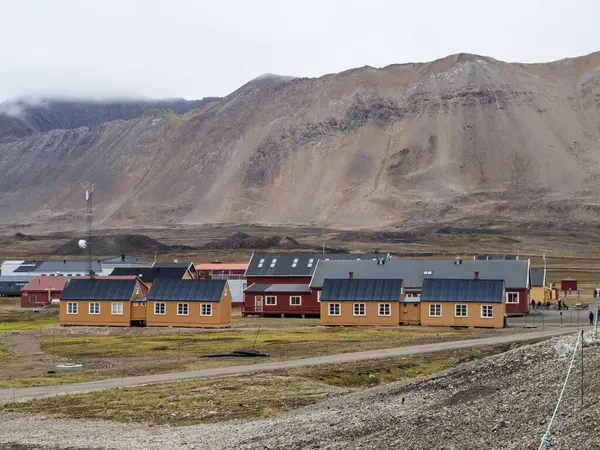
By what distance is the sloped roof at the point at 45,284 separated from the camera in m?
101

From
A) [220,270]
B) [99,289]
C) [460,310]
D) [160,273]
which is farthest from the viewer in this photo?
[220,270]

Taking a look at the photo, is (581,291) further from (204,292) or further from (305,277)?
(204,292)

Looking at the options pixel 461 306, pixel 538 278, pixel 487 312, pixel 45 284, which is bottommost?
pixel 487 312

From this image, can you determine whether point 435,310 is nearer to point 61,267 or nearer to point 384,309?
point 384,309

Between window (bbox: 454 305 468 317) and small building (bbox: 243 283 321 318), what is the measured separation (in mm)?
17329

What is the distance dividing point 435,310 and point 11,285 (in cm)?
7404

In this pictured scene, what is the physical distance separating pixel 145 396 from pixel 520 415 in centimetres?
1562

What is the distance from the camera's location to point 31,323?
7731 centimetres

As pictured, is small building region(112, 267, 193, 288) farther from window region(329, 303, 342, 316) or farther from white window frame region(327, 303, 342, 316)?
window region(329, 303, 342, 316)

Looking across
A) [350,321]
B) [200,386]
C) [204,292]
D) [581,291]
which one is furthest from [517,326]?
[581,291]

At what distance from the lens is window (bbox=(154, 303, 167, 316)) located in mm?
69500

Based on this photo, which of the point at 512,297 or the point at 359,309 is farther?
the point at 512,297

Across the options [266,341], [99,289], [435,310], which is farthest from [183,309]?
[435,310]

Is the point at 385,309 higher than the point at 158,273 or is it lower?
lower
